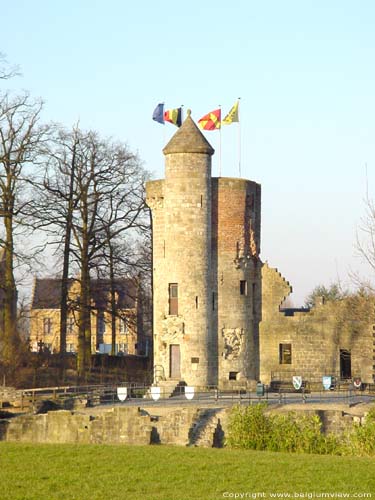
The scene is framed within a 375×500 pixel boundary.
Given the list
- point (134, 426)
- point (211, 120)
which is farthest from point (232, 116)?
point (134, 426)

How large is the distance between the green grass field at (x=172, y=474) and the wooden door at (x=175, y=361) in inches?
875

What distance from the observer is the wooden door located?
170 feet

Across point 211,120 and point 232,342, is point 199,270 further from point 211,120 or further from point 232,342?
point 211,120

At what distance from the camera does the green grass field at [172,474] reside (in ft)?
71.0

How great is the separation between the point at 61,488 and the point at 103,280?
38.4m

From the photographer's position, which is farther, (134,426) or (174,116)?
(174,116)

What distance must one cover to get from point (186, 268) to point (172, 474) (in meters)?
27.8

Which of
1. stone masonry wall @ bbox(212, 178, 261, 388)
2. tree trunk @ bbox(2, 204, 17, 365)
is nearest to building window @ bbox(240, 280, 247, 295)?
stone masonry wall @ bbox(212, 178, 261, 388)

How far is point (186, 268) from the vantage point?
170 feet

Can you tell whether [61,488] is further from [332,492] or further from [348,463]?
[348,463]

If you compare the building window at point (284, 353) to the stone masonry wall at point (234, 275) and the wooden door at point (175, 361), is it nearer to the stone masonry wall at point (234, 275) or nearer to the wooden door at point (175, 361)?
the stone masonry wall at point (234, 275)

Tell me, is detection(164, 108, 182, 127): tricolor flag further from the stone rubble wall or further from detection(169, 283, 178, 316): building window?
the stone rubble wall

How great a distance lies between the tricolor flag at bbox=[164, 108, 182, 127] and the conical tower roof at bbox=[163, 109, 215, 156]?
72.4 inches

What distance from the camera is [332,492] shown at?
21500mm
